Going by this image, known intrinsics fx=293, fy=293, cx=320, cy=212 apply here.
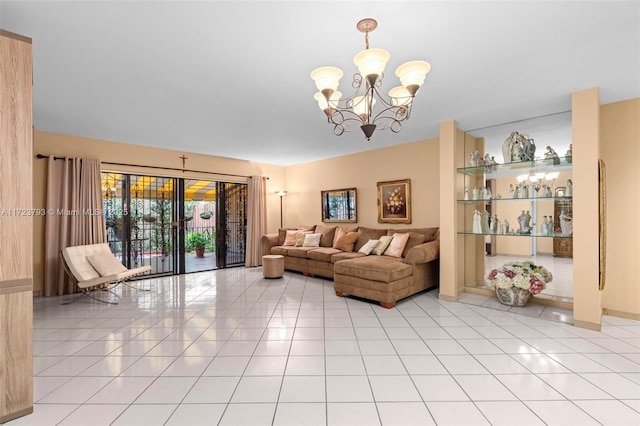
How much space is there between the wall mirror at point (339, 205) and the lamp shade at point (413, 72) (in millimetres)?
4245

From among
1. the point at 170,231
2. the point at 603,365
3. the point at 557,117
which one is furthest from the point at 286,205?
the point at 603,365

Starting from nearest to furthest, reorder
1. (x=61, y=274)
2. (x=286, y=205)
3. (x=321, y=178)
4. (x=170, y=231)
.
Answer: (x=61, y=274), (x=170, y=231), (x=321, y=178), (x=286, y=205)

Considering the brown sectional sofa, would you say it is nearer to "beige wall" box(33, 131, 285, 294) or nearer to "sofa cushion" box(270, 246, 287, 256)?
"sofa cushion" box(270, 246, 287, 256)

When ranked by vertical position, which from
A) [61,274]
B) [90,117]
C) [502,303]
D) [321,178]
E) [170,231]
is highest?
[90,117]

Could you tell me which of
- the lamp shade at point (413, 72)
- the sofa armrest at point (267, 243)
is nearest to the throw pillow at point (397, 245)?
the sofa armrest at point (267, 243)

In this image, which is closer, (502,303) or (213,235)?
(502,303)

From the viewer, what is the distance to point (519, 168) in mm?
3988

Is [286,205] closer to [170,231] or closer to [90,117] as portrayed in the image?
[170,231]

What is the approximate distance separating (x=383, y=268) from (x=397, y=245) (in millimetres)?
976

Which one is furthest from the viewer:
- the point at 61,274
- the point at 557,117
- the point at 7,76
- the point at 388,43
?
the point at 61,274

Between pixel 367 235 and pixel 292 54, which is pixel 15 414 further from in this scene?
pixel 367 235

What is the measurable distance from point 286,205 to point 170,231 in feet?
9.63

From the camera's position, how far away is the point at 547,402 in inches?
76.0

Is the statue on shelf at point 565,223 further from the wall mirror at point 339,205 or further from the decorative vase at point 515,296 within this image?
the wall mirror at point 339,205
